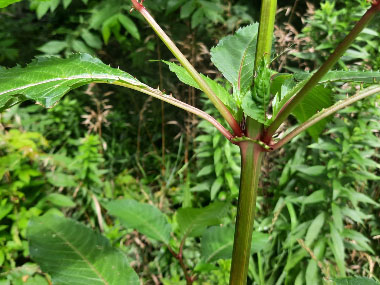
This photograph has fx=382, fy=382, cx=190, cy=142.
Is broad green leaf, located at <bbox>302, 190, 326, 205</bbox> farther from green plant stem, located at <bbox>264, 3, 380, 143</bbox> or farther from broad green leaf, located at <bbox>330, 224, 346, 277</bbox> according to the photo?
green plant stem, located at <bbox>264, 3, 380, 143</bbox>

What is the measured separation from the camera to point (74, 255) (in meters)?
0.99

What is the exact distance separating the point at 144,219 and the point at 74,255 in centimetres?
28

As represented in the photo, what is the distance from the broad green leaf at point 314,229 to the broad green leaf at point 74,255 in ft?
3.94

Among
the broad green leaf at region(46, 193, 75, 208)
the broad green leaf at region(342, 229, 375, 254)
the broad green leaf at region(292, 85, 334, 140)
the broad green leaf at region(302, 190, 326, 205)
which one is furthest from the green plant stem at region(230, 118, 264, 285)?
the broad green leaf at region(46, 193, 75, 208)

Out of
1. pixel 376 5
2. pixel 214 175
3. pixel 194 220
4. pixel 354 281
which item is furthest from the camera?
pixel 214 175

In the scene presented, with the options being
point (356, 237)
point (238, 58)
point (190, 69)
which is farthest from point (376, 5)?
point (356, 237)

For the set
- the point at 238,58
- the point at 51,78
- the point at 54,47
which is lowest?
the point at 51,78

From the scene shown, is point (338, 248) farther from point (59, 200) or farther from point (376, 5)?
point (376, 5)

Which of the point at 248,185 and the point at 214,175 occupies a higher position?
the point at 214,175

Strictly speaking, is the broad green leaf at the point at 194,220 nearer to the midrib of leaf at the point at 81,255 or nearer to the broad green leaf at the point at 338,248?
the midrib of leaf at the point at 81,255

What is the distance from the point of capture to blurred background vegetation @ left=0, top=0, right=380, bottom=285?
1887 mm

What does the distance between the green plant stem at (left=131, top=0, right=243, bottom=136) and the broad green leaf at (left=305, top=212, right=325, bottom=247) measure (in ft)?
4.96

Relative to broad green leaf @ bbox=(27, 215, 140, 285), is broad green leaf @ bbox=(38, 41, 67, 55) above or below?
above

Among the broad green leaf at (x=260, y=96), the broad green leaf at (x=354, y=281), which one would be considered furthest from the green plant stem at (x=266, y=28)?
the broad green leaf at (x=354, y=281)
